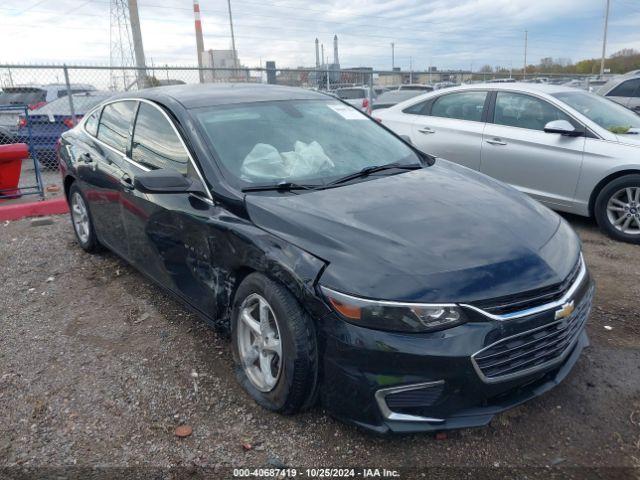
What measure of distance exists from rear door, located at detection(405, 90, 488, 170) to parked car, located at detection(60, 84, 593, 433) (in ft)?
8.94

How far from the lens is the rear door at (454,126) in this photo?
21.3 ft

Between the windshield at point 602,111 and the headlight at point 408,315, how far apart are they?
4.51m

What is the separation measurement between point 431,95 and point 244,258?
17.0 feet

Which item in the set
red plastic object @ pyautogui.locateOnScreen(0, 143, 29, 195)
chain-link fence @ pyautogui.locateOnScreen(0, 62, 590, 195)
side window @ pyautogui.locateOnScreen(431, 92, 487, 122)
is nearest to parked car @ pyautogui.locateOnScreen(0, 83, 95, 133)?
chain-link fence @ pyautogui.locateOnScreen(0, 62, 590, 195)

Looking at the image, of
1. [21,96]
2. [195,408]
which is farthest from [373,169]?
[21,96]

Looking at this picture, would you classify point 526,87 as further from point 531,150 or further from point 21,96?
point 21,96

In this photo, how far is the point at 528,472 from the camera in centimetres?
235

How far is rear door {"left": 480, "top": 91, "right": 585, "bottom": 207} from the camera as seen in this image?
5742mm

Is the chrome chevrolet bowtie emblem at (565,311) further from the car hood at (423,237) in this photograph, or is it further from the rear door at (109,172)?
the rear door at (109,172)

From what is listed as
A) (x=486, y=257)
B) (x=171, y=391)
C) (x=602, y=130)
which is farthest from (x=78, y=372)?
(x=602, y=130)

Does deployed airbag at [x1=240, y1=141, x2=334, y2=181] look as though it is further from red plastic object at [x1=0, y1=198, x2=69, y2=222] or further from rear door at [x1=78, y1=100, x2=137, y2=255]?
red plastic object at [x1=0, y1=198, x2=69, y2=222]

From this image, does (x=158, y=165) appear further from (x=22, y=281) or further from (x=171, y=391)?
(x=22, y=281)

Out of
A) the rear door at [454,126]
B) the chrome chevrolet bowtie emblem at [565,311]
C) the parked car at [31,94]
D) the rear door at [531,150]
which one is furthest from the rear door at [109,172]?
the parked car at [31,94]

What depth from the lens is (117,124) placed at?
14.4 ft
